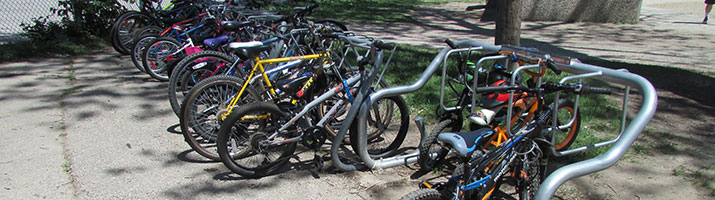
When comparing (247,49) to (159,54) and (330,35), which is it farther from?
(159,54)

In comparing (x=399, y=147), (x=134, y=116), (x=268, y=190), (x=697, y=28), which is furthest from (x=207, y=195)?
(x=697, y=28)

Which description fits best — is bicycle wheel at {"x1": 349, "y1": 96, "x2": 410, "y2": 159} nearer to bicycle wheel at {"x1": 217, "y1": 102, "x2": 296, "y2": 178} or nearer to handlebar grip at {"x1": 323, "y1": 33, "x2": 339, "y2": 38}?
handlebar grip at {"x1": 323, "y1": 33, "x2": 339, "y2": 38}

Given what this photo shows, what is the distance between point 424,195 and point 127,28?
21.8 ft

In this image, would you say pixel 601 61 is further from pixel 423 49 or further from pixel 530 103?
pixel 530 103

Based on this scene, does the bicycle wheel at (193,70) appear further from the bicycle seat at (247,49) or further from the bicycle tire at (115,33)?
the bicycle tire at (115,33)

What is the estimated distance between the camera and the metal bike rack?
6.59 feet

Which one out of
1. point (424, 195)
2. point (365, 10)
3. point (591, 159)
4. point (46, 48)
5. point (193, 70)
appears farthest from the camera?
point (365, 10)

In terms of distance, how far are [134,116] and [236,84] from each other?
5.36ft

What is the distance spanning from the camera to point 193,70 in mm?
4703

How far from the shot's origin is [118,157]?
4.12 metres

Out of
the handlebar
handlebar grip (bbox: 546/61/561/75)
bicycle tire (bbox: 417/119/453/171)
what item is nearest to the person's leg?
bicycle tire (bbox: 417/119/453/171)

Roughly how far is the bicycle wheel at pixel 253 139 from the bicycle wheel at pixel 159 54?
8.70ft

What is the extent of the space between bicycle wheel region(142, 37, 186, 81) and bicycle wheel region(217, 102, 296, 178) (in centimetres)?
265

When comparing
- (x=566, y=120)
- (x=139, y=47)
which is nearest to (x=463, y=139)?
(x=566, y=120)
